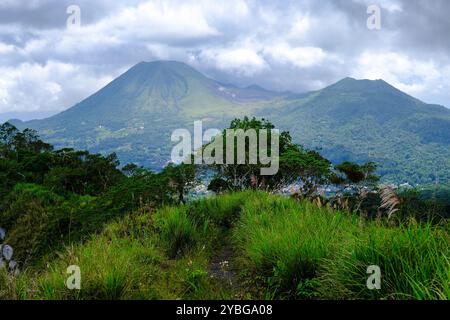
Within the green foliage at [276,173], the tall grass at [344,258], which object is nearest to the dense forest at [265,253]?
the tall grass at [344,258]

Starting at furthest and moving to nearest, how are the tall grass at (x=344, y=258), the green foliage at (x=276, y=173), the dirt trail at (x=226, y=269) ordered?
the green foliage at (x=276, y=173), the dirt trail at (x=226, y=269), the tall grass at (x=344, y=258)

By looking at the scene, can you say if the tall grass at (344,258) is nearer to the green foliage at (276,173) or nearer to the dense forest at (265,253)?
Answer: the dense forest at (265,253)

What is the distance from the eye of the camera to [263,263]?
671 centimetres

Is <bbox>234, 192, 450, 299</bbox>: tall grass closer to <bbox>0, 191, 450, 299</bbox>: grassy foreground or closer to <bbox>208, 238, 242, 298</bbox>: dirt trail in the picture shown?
<bbox>0, 191, 450, 299</bbox>: grassy foreground

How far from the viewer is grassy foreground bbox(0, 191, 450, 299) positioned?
482cm

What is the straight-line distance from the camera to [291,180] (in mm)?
39094

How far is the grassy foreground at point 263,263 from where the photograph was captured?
4.82 metres

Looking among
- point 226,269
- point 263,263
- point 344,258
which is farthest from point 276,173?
point 344,258

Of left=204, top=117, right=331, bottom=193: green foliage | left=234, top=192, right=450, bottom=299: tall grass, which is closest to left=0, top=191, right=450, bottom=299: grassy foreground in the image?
left=234, top=192, right=450, bottom=299: tall grass

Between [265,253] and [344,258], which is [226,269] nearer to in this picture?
[265,253]
